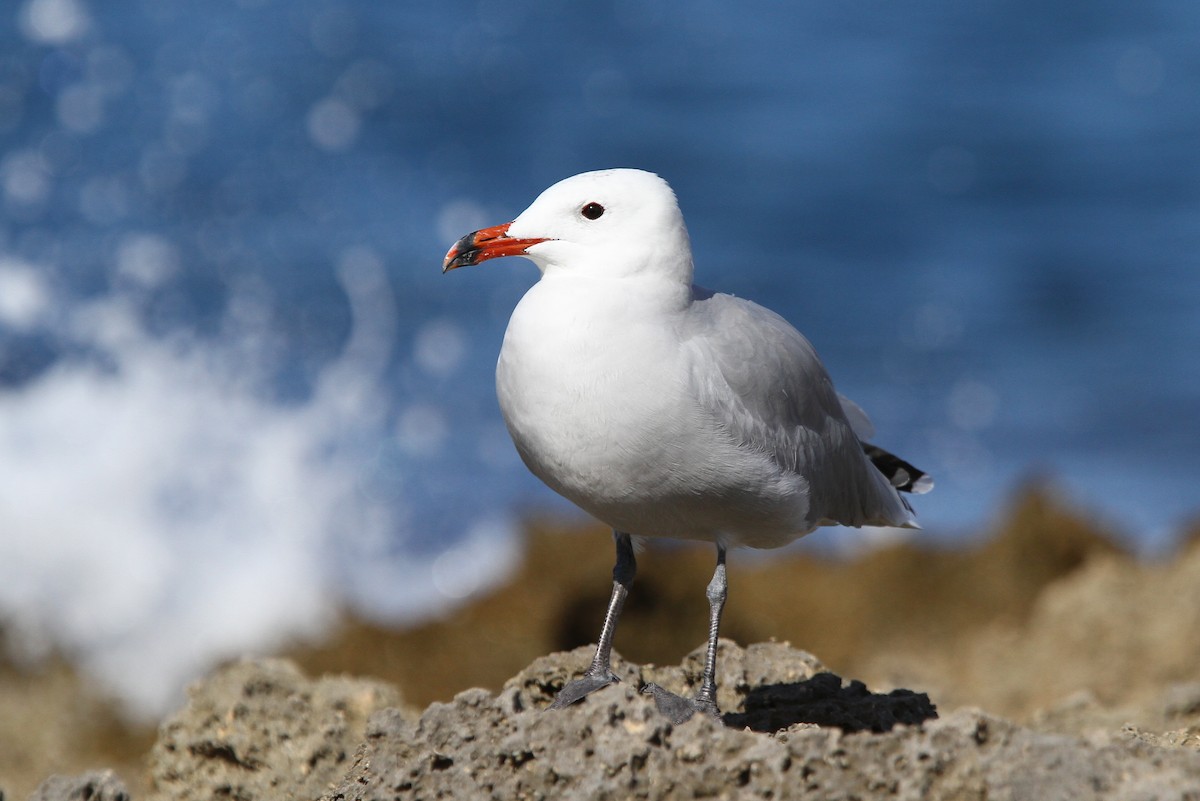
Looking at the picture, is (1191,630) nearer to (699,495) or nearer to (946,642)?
(946,642)

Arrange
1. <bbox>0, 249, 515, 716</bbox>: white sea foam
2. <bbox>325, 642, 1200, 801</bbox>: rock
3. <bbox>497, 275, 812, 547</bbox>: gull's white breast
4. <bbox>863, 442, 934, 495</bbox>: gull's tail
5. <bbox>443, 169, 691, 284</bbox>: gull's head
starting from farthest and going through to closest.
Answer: <bbox>0, 249, 515, 716</bbox>: white sea foam → <bbox>863, 442, 934, 495</bbox>: gull's tail → <bbox>443, 169, 691, 284</bbox>: gull's head → <bbox>497, 275, 812, 547</bbox>: gull's white breast → <bbox>325, 642, 1200, 801</bbox>: rock

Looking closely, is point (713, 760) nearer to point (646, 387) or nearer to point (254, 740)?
point (646, 387)

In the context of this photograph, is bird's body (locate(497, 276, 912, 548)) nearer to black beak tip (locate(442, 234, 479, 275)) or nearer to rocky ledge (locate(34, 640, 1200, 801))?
black beak tip (locate(442, 234, 479, 275))

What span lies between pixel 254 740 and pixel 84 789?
804 millimetres

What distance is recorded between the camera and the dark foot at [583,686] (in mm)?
4047

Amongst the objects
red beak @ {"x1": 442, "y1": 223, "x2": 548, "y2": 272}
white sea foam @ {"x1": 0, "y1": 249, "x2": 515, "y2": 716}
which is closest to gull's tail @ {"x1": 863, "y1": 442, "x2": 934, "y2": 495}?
red beak @ {"x1": 442, "y1": 223, "x2": 548, "y2": 272}

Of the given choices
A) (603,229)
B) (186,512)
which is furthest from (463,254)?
(186,512)

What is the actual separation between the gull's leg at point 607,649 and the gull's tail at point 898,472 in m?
1.05

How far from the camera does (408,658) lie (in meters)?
8.90

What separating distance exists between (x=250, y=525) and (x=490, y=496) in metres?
2.56

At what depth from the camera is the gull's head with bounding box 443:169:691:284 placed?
403 cm

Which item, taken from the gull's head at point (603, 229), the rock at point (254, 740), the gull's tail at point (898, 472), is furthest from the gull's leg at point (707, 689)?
the rock at point (254, 740)

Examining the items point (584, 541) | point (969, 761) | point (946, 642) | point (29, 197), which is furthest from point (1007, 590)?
point (29, 197)

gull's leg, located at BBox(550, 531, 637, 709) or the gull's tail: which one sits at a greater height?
the gull's tail
